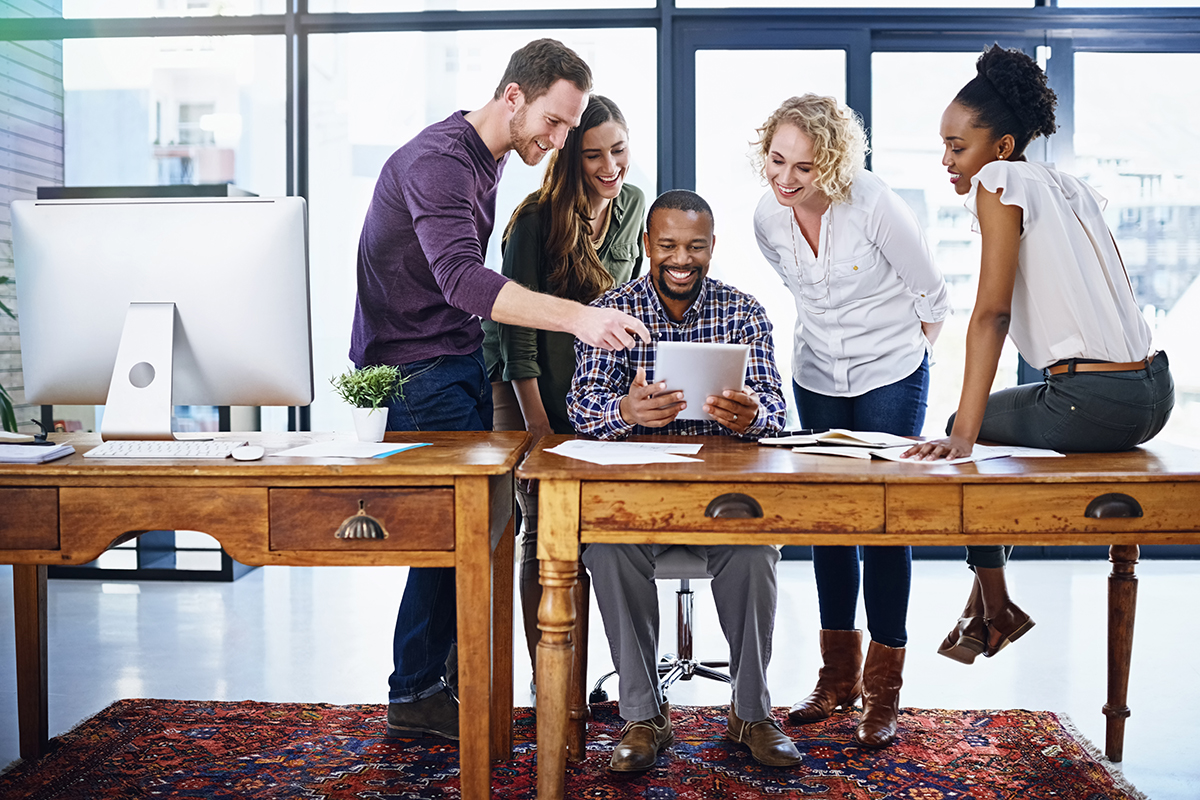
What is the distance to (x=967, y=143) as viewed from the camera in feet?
6.63

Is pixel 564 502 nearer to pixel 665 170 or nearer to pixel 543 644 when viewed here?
pixel 543 644

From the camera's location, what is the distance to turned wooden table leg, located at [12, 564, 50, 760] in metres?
2.16

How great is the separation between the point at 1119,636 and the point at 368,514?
1.68 m

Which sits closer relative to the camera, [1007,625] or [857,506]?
[857,506]

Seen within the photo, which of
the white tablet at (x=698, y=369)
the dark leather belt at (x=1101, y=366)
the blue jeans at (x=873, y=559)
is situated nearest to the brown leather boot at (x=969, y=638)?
the blue jeans at (x=873, y=559)

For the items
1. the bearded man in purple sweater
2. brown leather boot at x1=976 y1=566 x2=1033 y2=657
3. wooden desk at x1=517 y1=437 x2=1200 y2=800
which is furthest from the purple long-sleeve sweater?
brown leather boot at x1=976 y1=566 x2=1033 y2=657

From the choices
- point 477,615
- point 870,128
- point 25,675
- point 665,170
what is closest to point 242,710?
point 25,675

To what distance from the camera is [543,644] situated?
67.6 inches

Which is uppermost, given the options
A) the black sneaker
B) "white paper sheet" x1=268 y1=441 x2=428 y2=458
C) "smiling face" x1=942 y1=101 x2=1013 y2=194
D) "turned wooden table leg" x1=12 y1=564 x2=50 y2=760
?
"smiling face" x1=942 y1=101 x2=1013 y2=194

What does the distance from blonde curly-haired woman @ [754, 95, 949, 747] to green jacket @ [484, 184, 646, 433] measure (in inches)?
15.0

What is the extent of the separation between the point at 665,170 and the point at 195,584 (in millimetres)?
2646

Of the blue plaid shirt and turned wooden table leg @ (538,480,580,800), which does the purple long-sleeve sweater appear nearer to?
the blue plaid shirt

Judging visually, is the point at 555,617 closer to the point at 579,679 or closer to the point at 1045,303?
the point at 579,679

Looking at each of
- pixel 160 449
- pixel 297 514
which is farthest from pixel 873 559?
pixel 160 449
